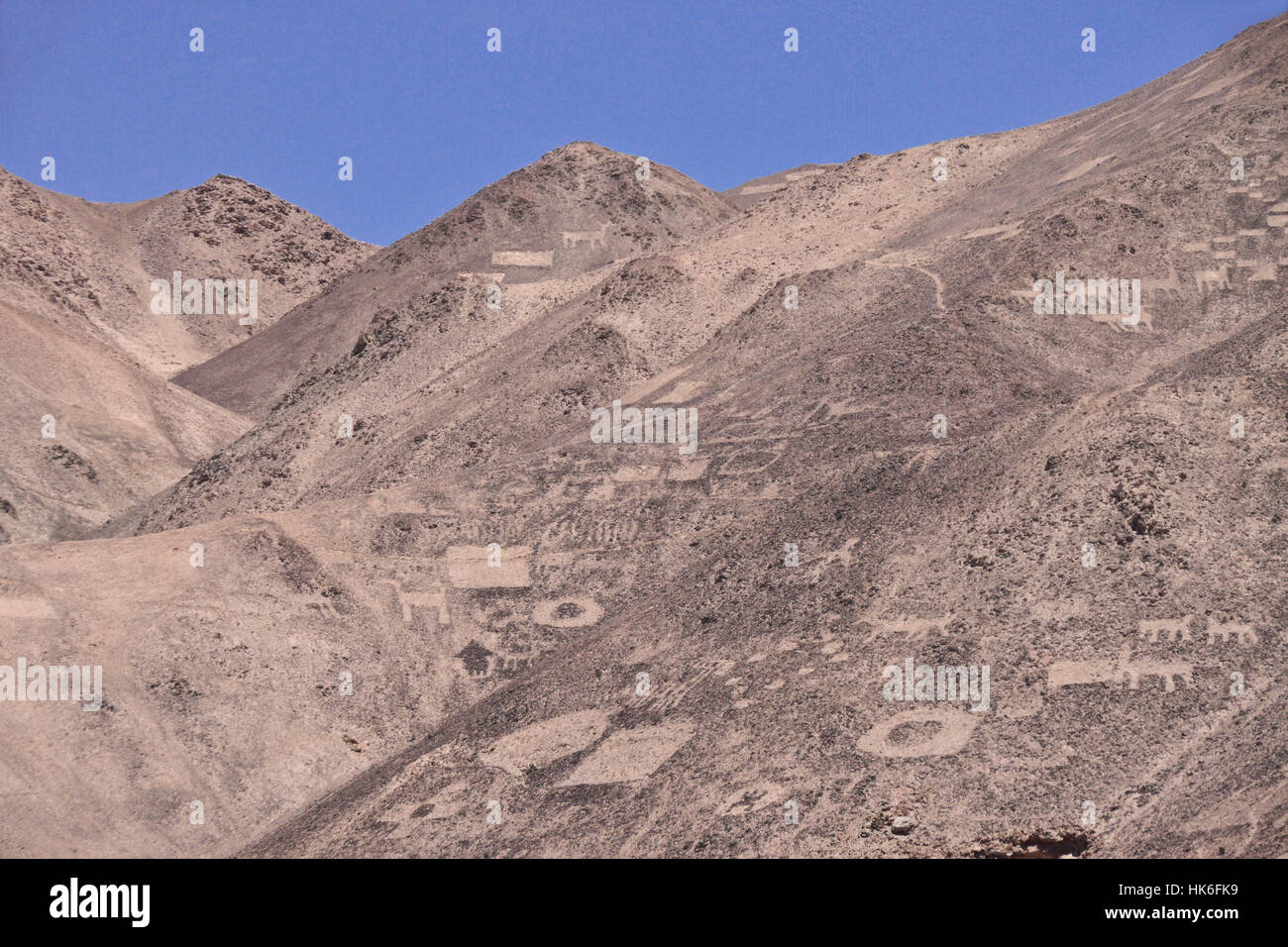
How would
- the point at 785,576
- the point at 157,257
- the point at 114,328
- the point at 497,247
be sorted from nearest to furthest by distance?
1. the point at 785,576
2. the point at 497,247
3. the point at 114,328
4. the point at 157,257

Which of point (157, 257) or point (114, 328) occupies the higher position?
point (157, 257)

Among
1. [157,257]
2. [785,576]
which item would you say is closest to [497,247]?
[157,257]

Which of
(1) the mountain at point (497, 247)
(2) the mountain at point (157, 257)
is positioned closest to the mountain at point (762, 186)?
(1) the mountain at point (497, 247)

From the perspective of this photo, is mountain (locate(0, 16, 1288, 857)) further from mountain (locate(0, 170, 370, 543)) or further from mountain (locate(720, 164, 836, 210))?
mountain (locate(720, 164, 836, 210))

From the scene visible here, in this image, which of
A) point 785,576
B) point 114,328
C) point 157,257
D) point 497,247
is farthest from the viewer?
point 157,257

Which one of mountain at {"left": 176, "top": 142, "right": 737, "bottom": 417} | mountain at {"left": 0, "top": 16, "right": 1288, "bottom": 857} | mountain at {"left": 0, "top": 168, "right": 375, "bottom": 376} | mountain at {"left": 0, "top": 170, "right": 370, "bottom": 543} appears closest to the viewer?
mountain at {"left": 0, "top": 16, "right": 1288, "bottom": 857}

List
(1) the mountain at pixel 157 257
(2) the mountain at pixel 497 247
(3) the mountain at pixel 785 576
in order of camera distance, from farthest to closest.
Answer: (1) the mountain at pixel 157 257 < (2) the mountain at pixel 497 247 < (3) the mountain at pixel 785 576

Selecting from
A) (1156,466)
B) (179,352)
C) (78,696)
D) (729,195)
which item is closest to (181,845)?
(78,696)

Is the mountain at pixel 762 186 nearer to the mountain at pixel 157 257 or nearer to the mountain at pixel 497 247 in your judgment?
the mountain at pixel 497 247

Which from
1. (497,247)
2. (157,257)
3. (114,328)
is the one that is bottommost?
(114,328)

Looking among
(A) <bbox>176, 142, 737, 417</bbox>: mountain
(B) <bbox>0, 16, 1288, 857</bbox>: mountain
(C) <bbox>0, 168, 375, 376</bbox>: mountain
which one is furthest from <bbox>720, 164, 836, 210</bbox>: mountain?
(B) <bbox>0, 16, 1288, 857</bbox>: mountain

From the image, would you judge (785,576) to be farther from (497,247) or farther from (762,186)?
(762,186)
